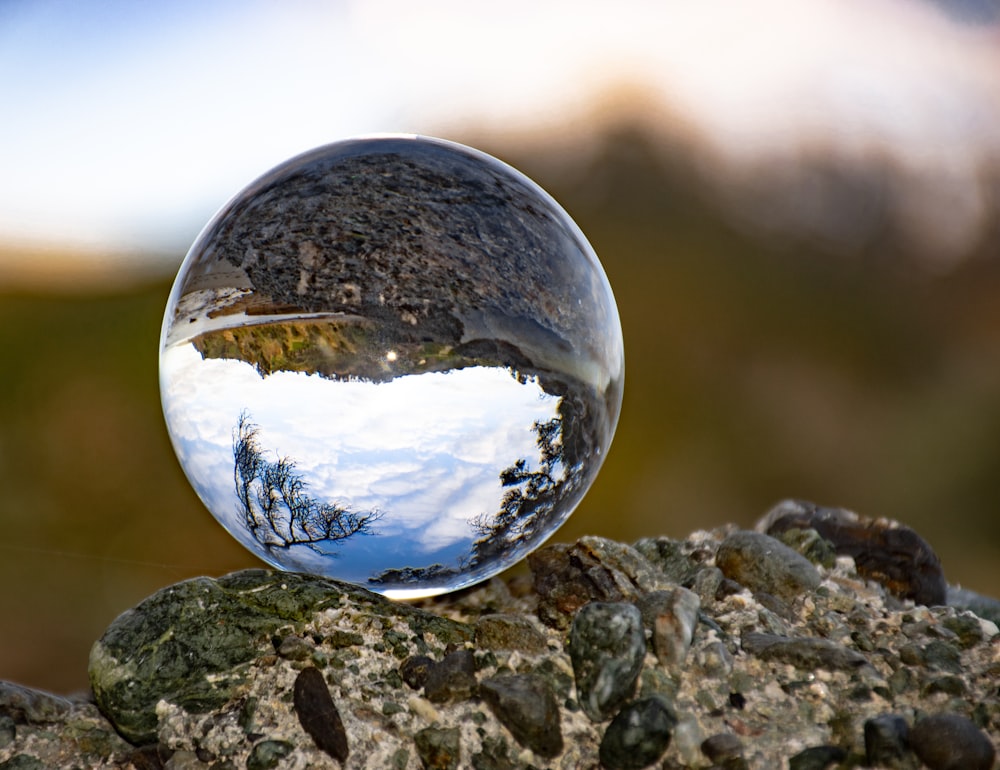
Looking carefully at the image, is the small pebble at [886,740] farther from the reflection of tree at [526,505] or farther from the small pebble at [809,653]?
the reflection of tree at [526,505]

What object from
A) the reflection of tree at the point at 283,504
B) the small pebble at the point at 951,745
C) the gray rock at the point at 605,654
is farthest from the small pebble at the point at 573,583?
the small pebble at the point at 951,745

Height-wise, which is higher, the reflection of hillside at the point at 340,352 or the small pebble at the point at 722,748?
the reflection of hillside at the point at 340,352

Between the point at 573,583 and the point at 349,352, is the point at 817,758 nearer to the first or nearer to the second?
the point at 573,583

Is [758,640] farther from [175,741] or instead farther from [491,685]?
[175,741]

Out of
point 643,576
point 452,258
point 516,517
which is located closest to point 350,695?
point 516,517

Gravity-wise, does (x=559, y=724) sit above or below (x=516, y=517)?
below

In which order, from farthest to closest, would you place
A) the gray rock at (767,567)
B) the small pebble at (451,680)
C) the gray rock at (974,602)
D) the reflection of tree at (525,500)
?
the gray rock at (974,602)
the gray rock at (767,567)
the reflection of tree at (525,500)
the small pebble at (451,680)

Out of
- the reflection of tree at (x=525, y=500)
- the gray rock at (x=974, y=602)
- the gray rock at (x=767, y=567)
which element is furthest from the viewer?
the gray rock at (x=974, y=602)

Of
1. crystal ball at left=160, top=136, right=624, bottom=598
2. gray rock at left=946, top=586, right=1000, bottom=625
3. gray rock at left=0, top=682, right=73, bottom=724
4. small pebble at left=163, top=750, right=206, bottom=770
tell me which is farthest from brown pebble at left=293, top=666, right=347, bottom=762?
gray rock at left=946, top=586, right=1000, bottom=625
